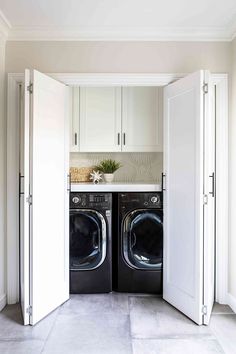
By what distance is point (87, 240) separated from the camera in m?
3.08

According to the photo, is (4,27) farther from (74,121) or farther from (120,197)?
(120,197)

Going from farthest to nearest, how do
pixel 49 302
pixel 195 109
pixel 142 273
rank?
pixel 142 273 < pixel 49 302 < pixel 195 109

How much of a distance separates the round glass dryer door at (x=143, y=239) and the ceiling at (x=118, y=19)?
1.71m

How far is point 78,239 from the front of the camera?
10.1 feet

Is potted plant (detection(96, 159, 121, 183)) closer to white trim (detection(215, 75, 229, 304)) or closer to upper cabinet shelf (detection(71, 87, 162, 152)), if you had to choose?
upper cabinet shelf (detection(71, 87, 162, 152))

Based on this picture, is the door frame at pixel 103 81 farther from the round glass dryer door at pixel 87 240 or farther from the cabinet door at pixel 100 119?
the cabinet door at pixel 100 119

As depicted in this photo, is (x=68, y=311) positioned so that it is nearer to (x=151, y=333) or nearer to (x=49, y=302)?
(x=49, y=302)

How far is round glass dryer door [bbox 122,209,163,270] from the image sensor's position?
10.1ft

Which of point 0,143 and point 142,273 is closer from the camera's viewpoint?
point 0,143

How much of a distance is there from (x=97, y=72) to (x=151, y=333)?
2281mm

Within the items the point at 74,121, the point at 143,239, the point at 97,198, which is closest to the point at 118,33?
the point at 74,121

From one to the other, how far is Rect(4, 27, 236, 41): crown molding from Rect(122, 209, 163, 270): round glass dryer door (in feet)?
5.46

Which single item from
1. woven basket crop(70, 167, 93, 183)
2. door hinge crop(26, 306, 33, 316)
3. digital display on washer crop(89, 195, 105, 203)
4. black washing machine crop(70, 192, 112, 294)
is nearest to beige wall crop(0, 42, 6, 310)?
door hinge crop(26, 306, 33, 316)

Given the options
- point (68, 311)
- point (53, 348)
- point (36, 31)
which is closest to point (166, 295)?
point (68, 311)
